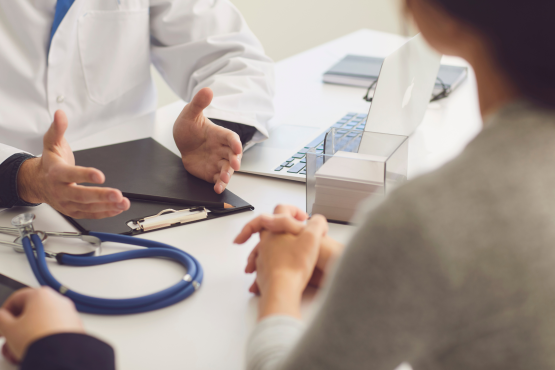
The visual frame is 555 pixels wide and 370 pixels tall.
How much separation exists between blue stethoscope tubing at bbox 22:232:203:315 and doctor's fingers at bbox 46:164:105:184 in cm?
A: 8

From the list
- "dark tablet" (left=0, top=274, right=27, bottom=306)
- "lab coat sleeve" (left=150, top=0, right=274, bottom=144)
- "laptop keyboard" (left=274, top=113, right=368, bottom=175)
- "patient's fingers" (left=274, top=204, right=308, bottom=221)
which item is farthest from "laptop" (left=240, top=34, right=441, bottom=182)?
"dark tablet" (left=0, top=274, right=27, bottom=306)

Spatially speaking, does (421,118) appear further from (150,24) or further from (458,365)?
(458,365)

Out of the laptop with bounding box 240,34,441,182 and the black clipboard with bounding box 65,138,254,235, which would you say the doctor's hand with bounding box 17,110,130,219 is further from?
the laptop with bounding box 240,34,441,182

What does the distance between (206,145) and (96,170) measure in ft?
1.02

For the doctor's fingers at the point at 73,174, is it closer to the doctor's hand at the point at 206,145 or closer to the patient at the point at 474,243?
the doctor's hand at the point at 206,145

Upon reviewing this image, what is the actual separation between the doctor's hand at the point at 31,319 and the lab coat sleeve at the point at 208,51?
2.38ft

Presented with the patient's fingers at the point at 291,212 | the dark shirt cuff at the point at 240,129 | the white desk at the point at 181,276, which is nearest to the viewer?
the white desk at the point at 181,276

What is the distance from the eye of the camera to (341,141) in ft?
2.68

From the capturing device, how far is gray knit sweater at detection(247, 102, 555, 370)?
30cm

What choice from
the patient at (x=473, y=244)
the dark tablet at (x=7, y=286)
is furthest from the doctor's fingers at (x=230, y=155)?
the patient at (x=473, y=244)

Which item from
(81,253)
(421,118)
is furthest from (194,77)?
(81,253)

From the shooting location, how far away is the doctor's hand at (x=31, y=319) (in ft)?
1.45

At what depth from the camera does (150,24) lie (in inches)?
53.1

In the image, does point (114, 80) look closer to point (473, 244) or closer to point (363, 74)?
point (363, 74)
